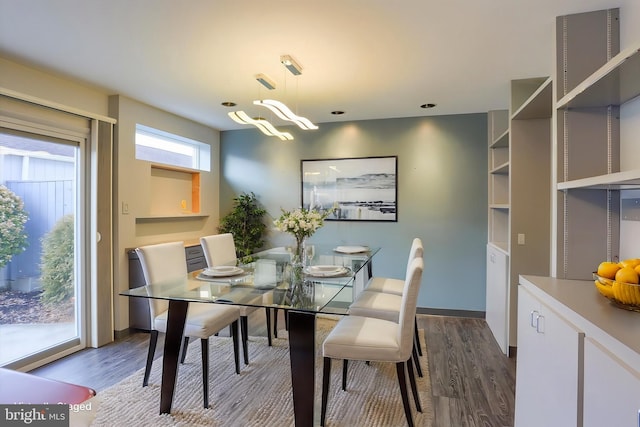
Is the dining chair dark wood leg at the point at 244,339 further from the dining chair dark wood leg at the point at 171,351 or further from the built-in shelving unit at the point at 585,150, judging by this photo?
the built-in shelving unit at the point at 585,150

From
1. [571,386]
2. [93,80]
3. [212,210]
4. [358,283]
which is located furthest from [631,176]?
[212,210]

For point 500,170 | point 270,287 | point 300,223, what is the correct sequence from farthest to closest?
point 500,170 < point 300,223 < point 270,287

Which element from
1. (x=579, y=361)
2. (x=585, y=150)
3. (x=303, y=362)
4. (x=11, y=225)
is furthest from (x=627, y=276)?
(x=11, y=225)

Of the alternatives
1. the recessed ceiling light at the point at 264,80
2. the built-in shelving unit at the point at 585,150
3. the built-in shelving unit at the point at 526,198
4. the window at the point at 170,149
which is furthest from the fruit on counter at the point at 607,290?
the window at the point at 170,149

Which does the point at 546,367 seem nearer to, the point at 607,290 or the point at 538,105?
the point at 607,290

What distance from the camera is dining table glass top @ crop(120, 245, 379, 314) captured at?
191cm

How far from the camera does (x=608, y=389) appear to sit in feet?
3.17

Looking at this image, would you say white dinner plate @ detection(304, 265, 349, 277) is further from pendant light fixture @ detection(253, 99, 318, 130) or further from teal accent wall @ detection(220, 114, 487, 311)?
teal accent wall @ detection(220, 114, 487, 311)

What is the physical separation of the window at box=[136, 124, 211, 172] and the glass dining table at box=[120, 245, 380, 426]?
212cm

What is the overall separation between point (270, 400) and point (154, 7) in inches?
99.1

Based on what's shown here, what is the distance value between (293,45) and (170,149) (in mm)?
2664

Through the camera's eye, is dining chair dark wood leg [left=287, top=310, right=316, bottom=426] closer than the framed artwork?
Yes

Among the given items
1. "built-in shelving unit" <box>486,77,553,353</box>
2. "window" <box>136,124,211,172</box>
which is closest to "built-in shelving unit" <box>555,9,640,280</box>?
"built-in shelving unit" <box>486,77,553,353</box>

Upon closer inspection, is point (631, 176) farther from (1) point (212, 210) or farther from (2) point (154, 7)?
(1) point (212, 210)
